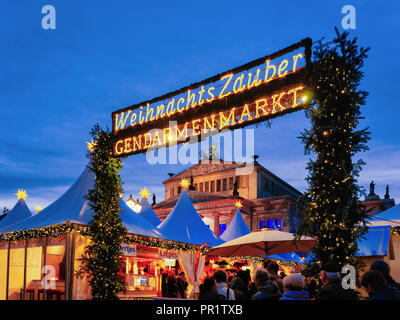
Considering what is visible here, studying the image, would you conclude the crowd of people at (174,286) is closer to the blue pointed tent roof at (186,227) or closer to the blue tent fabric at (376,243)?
the blue pointed tent roof at (186,227)

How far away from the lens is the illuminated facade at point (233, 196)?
166 ft

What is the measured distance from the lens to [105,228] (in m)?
11.1

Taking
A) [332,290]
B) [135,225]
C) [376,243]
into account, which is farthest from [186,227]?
[332,290]

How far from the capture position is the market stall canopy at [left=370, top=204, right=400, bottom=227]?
10445 mm

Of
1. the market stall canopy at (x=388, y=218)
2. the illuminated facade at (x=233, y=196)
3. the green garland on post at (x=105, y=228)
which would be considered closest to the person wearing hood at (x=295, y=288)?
the market stall canopy at (x=388, y=218)

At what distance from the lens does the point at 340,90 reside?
243 inches

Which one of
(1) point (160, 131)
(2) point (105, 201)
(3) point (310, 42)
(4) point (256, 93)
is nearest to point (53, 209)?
(2) point (105, 201)

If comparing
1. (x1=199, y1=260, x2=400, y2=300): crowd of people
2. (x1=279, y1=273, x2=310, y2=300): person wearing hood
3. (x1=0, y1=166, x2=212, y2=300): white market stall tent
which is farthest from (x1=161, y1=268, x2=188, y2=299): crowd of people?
(x1=279, y1=273, x2=310, y2=300): person wearing hood

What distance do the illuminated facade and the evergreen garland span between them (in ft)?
125

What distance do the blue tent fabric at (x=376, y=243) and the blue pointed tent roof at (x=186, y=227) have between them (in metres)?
7.16

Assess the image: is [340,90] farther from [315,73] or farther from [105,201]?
[105,201]

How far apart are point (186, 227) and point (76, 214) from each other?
246 inches

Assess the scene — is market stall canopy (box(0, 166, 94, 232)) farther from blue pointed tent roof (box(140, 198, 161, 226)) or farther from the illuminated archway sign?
blue pointed tent roof (box(140, 198, 161, 226))
